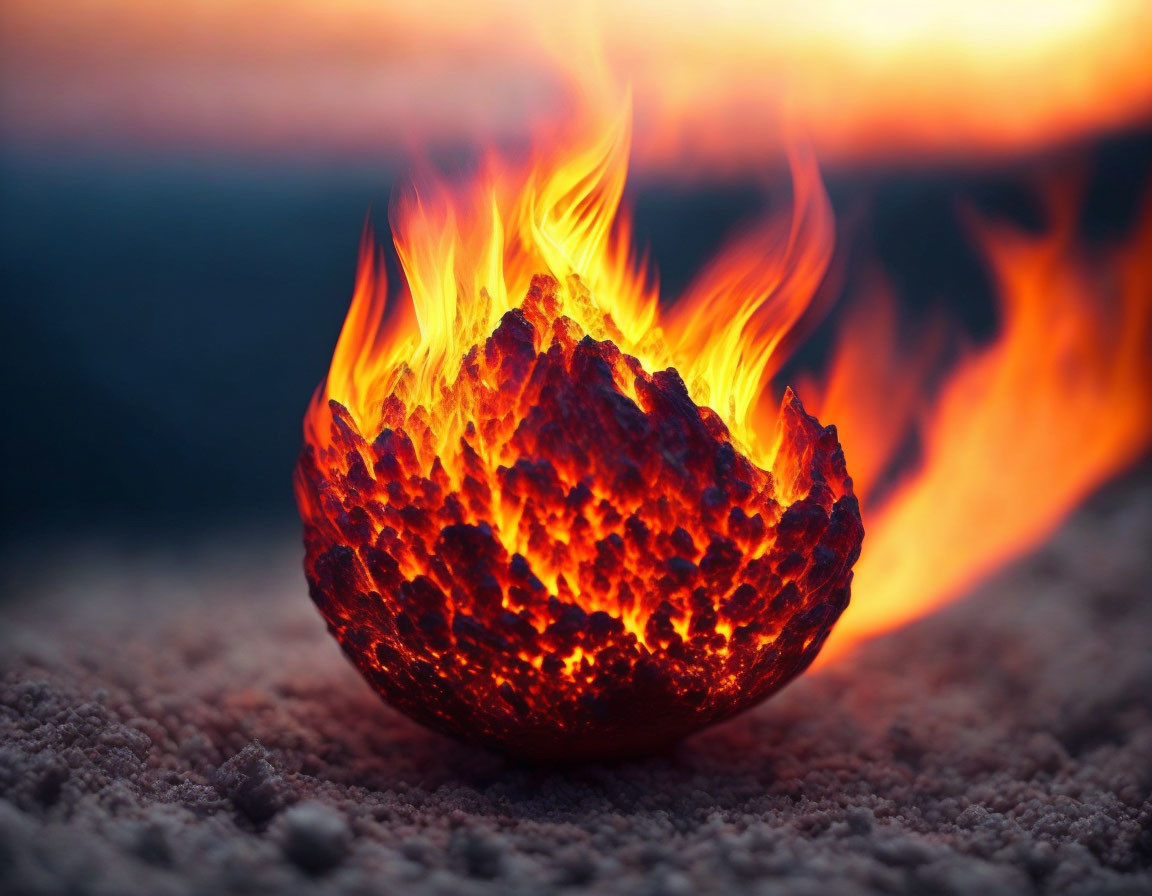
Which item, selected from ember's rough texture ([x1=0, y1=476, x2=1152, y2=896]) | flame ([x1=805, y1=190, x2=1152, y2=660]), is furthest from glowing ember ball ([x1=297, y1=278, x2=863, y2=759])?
flame ([x1=805, y1=190, x2=1152, y2=660])

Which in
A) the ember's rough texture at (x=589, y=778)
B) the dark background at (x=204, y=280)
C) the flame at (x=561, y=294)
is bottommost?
the ember's rough texture at (x=589, y=778)

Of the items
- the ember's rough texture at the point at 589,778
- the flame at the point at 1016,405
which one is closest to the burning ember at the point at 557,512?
the ember's rough texture at the point at 589,778

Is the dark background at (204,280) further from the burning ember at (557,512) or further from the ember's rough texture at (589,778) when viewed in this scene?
the burning ember at (557,512)

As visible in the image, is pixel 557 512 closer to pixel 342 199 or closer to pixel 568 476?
pixel 568 476

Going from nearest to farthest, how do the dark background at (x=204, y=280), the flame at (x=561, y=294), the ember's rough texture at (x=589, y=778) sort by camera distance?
the ember's rough texture at (x=589, y=778)
the flame at (x=561, y=294)
the dark background at (x=204, y=280)

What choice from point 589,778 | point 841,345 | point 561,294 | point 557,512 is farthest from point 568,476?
point 841,345

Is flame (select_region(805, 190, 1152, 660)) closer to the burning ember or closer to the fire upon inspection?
the fire

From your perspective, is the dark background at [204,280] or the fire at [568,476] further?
the dark background at [204,280]

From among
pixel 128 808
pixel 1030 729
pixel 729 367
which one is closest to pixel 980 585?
pixel 1030 729
